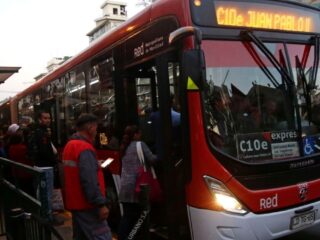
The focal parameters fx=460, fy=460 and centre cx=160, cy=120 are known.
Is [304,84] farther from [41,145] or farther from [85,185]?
[41,145]

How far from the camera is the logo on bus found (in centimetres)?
499

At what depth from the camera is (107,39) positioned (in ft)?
22.9

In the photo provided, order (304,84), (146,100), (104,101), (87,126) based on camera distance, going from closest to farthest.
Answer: (87,126), (304,84), (146,100), (104,101)

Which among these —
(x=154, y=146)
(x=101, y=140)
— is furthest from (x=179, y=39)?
(x=101, y=140)

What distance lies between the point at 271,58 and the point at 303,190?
4.86 ft

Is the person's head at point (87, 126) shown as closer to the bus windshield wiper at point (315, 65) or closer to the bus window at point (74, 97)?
the bus windshield wiper at point (315, 65)

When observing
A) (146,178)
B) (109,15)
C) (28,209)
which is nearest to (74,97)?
(146,178)

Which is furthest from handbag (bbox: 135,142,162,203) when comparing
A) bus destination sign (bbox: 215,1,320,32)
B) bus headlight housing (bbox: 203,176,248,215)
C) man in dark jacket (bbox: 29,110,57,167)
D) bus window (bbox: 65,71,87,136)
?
bus window (bbox: 65,71,87,136)

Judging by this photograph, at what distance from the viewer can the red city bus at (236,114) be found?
4586 mm

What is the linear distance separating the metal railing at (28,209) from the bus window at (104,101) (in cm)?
146

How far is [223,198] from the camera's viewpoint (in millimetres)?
4562

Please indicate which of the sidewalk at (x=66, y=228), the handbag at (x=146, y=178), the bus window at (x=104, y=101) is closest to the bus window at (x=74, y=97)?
the bus window at (x=104, y=101)

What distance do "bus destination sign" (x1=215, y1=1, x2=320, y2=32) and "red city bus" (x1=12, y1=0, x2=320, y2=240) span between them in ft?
0.04

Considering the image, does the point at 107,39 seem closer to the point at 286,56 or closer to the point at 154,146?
the point at 154,146
